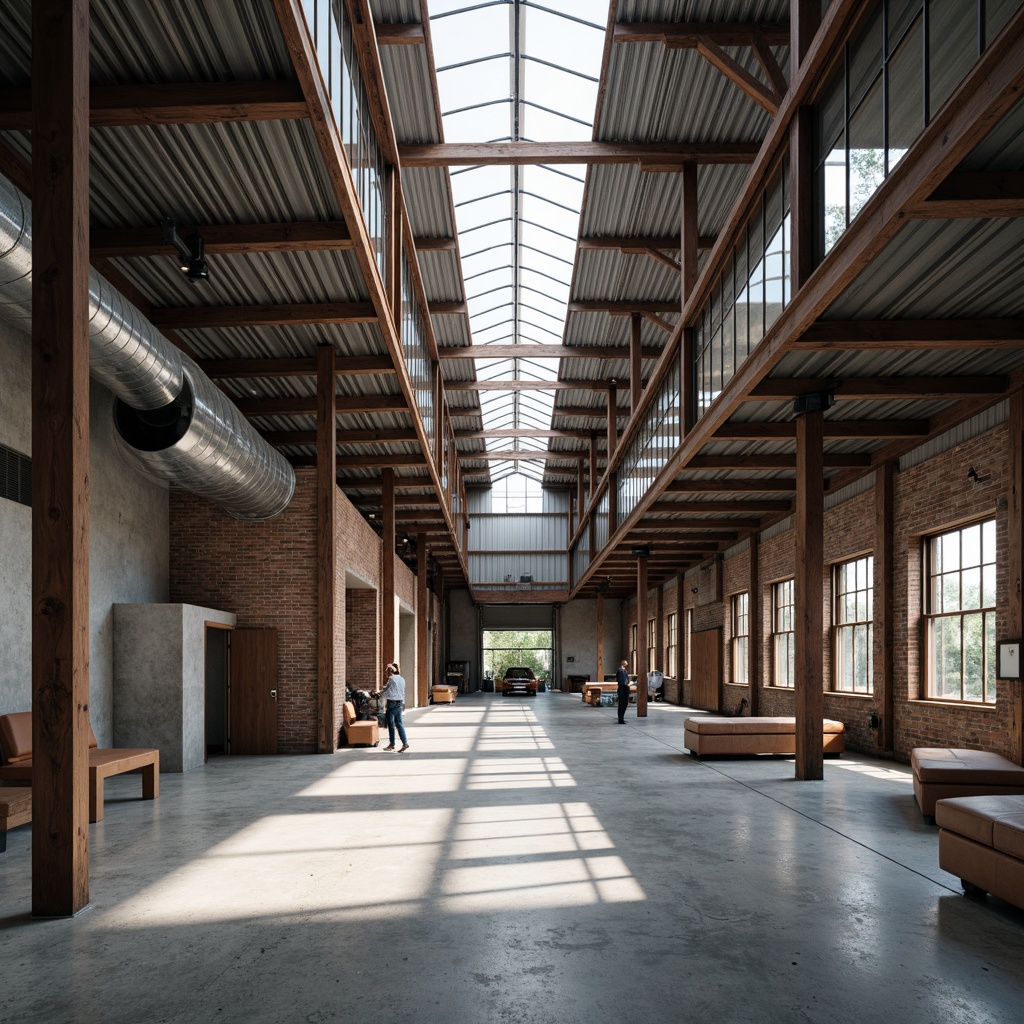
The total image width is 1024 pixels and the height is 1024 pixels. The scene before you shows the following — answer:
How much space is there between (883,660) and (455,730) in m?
9.32

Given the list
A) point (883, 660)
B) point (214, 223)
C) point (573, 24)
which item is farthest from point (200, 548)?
point (883, 660)

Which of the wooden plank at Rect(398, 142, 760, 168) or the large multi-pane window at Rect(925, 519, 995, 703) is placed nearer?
the large multi-pane window at Rect(925, 519, 995, 703)

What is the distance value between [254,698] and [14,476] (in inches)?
225

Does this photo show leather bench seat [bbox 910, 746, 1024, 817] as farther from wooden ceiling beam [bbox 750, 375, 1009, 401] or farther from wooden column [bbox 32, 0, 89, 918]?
wooden column [bbox 32, 0, 89, 918]

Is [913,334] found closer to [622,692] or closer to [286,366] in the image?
[286,366]

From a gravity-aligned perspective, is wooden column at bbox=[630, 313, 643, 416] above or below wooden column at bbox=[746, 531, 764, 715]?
above

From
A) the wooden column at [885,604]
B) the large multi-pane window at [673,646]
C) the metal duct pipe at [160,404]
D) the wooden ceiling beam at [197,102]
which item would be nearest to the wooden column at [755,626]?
the wooden column at [885,604]

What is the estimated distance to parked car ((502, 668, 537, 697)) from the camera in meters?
37.8

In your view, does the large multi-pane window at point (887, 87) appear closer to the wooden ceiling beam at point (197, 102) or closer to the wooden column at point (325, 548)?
the wooden ceiling beam at point (197, 102)

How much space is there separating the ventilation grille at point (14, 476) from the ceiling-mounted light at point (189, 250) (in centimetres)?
272

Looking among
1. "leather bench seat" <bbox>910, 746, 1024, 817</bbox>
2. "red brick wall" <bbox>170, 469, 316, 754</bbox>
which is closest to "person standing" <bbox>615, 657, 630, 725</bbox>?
"red brick wall" <bbox>170, 469, 316, 754</bbox>

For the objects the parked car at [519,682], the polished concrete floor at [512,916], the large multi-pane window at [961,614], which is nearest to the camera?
the polished concrete floor at [512,916]

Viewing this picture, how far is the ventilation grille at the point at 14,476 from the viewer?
962 cm

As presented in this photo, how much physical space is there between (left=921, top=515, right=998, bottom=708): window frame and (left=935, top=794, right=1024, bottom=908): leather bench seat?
557 cm
